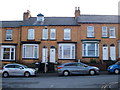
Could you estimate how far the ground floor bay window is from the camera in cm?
3031

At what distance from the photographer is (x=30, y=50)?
101 ft

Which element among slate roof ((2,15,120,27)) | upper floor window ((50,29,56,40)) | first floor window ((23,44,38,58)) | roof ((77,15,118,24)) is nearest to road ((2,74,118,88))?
first floor window ((23,44,38,58))

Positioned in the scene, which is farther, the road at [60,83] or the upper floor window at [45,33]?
the upper floor window at [45,33]

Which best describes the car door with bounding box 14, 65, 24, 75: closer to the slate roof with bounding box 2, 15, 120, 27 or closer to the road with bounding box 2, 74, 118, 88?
the road with bounding box 2, 74, 118, 88

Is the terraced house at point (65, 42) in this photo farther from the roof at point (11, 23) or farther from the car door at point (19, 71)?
the car door at point (19, 71)

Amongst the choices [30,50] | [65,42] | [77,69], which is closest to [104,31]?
[65,42]

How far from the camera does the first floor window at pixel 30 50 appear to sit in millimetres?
30797

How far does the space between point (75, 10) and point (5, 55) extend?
1382cm

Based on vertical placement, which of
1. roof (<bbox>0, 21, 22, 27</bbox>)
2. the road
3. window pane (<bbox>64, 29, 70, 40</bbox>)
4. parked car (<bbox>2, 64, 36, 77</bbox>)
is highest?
roof (<bbox>0, 21, 22, 27</bbox>)

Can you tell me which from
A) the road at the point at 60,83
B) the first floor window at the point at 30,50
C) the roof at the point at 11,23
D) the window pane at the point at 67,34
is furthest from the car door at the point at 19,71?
the roof at the point at 11,23

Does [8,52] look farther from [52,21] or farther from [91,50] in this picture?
[91,50]

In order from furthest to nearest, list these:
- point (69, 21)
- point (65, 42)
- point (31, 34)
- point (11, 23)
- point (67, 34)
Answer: point (11, 23), point (69, 21), point (31, 34), point (67, 34), point (65, 42)

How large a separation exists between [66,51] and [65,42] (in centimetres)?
143

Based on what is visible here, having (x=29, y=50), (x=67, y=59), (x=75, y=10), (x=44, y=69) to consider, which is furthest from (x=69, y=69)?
(x=75, y=10)
